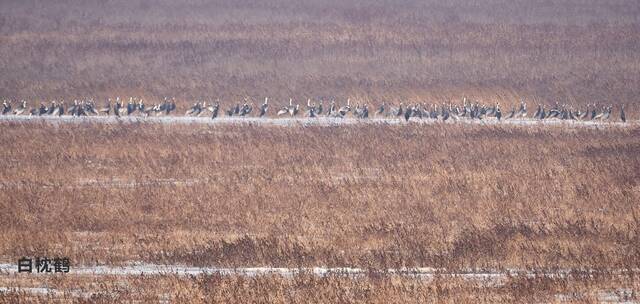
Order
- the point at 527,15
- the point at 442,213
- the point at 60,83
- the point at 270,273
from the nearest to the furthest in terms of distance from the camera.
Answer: the point at 270,273, the point at 442,213, the point at 60,83, the point at 527,15

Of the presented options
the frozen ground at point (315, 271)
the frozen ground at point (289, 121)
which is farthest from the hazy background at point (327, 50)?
the frozen ground at point (315, 271)

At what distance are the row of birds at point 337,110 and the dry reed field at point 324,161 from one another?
2.54ft

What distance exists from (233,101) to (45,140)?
428 inches

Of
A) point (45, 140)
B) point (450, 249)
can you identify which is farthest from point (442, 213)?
point (45, 140)

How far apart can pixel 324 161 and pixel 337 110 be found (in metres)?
10.6

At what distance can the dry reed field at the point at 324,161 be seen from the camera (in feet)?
50.8

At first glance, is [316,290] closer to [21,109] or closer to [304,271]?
[304,271]

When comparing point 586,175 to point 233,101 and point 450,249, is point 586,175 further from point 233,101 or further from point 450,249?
point 233,101

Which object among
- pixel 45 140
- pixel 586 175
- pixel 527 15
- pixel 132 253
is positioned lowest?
pixel 527 15

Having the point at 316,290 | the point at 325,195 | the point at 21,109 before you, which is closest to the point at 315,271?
the point at 316,290

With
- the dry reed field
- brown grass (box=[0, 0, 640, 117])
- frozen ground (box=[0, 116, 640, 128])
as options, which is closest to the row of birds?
frozen ground (box=[0, 116, 640, 128])

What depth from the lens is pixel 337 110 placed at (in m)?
37.0

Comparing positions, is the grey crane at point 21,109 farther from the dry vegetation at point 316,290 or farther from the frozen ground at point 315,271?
the dry vegetation at point 316,290

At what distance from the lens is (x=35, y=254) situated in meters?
16.8
